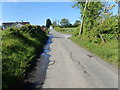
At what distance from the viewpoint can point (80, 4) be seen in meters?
25.7

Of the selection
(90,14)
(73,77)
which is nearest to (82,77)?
(73,77)

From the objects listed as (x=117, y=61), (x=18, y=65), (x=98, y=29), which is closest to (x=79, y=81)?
(x=18, y=65)

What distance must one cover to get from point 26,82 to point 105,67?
4467mm

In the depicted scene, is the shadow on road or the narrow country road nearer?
the shadow on road

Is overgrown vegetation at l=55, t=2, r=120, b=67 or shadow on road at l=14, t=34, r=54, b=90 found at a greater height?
overgrown vegetation at l=55, t=2, r=120, b=67

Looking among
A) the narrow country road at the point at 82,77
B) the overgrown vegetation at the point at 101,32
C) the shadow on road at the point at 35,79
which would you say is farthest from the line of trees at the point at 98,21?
the shadow on road at the point at 35,79

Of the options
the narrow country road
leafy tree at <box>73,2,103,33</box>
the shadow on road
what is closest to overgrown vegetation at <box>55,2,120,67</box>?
leafy tree at <box>73,2,103,33</box>

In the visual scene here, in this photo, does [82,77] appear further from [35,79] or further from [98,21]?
[98,21]

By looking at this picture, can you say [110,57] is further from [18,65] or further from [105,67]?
[18,65]

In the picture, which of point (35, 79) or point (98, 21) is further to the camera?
point (98, 21)

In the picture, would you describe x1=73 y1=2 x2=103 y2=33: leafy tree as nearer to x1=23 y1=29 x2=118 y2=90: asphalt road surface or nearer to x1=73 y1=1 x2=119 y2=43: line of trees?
x1=73 y1=1 x2=119 y2=43: line of trees

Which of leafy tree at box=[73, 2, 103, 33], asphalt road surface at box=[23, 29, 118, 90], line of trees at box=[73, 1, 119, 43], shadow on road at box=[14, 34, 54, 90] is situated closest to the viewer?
shadow on road at box=[14, 34, 54, 90]

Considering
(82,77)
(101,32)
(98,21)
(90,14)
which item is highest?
(90,14)

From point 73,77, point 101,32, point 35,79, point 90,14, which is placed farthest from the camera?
point 90,14
